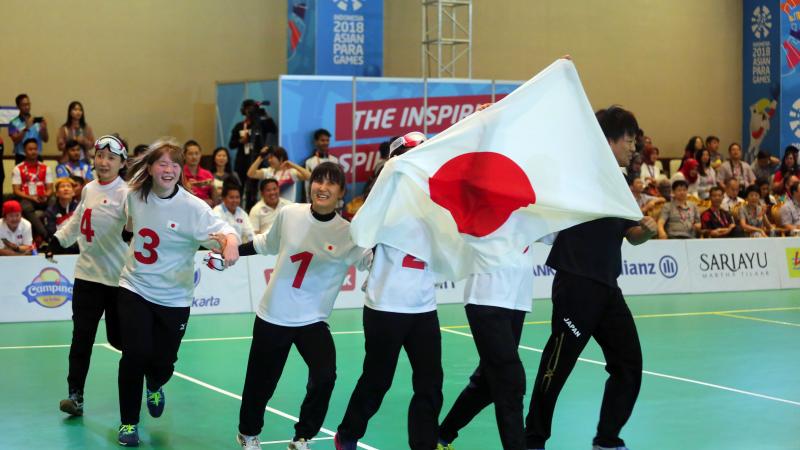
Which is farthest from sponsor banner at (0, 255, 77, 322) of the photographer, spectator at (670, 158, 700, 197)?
spectator at (670, 158, 700, 197)

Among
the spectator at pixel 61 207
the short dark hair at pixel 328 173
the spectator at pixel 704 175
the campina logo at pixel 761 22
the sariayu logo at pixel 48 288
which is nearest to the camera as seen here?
the short dark hair at pixel 328 173

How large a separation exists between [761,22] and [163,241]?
24.3m

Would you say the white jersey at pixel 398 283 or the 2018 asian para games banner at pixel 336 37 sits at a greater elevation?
the 2018 asian para games banner at pixel 336 37

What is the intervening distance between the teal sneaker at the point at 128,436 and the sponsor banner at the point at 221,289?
22.1 ft

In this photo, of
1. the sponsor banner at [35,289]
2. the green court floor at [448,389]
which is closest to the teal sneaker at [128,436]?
the green court floor at [448,389]

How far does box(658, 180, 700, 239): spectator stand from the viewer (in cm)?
1844

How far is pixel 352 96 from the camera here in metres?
19.2

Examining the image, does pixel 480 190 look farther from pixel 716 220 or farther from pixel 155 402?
pixel 716 220

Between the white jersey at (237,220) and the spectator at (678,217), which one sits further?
the spectator at (678,217)

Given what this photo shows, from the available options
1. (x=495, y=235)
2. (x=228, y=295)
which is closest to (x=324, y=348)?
(x=495, y=235)

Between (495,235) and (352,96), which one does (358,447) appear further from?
(352,96)

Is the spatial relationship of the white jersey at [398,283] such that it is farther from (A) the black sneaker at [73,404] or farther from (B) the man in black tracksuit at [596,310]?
(A) the black sneaker at [73,404]

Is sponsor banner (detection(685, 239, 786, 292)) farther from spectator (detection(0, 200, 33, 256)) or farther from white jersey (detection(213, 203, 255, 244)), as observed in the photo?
spectator (detection(0, 200, 33, 256))

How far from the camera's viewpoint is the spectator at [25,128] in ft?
60.0
